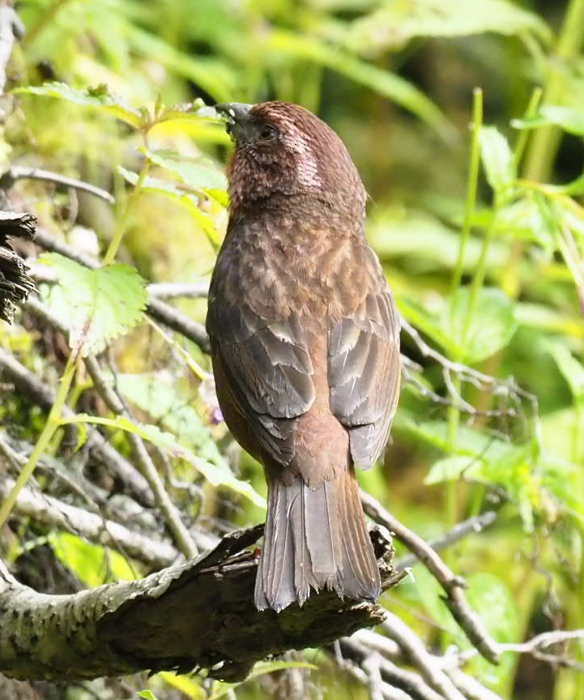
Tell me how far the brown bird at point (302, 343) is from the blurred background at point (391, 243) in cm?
18

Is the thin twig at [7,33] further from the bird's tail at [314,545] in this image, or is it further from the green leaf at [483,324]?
the green leaf at [483,324]

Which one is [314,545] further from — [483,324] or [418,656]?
[483,324]

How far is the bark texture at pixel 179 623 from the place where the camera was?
2434 mm

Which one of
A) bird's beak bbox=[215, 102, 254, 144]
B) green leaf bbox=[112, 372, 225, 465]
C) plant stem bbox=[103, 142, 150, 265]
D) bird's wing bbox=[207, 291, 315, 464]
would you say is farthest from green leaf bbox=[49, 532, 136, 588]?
bird's beak bbox=[215, 102, 254, 144]

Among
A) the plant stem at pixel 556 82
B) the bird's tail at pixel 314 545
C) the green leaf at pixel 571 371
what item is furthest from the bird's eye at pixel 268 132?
the plant stem at pixel 556 82

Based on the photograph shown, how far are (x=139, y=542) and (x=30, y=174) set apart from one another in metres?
1.11

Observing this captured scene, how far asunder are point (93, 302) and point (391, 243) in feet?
12.4

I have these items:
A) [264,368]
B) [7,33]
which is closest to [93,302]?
[264,368]

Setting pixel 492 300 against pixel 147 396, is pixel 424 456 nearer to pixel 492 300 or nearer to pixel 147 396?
pixel 492 300

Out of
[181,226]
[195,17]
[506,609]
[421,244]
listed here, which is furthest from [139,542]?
[195,17]

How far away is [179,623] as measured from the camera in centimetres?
249

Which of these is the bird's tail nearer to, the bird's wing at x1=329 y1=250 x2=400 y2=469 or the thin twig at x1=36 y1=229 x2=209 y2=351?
the bird's wing at x1=329 y1=250 x2=400 y2=469

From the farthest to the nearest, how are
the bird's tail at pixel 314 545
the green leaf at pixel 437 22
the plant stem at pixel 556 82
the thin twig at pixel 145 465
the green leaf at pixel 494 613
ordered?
the plant stem at pixel 556 82 < the green leaf at pixel 437 22 < the green leaf at pixel 494 613 < the thin twig at pixel 145 465 < the bird's tail at pixel 314 545

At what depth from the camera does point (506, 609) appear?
12.1 ft
